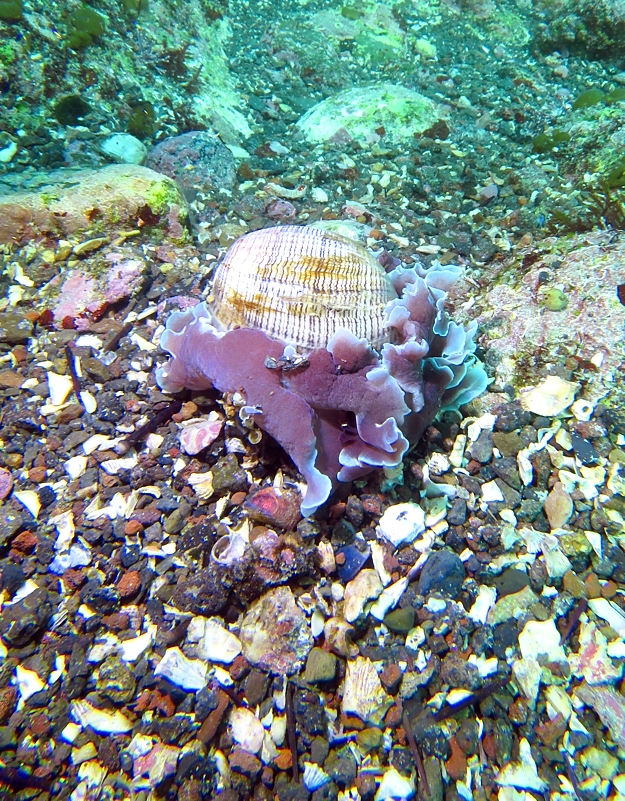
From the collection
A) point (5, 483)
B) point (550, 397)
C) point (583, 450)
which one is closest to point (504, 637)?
point (583, 450)

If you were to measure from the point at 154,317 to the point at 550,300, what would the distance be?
352cm

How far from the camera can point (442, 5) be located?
29.6ft

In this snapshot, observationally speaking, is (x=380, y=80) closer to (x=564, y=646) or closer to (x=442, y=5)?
(x=442, y=5)

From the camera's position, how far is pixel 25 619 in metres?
2.39

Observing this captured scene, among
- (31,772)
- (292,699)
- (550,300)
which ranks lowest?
(31,772)

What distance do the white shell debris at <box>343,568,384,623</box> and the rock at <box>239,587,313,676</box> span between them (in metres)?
0.27

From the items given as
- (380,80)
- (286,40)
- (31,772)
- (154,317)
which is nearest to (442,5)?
(380,80)

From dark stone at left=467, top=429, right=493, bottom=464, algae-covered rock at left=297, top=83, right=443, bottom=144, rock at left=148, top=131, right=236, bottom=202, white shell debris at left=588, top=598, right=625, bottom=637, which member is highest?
algae-covered rock at left=297, top=83, right=443, bottom=144

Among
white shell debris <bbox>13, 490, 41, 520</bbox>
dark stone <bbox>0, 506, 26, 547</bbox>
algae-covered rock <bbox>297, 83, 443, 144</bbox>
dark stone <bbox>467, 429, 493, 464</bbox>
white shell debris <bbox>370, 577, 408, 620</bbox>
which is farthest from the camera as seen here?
algae-covered rock <bbox>297, 83, 443, 144</bbox>

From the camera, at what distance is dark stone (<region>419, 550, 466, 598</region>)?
8.54 ft

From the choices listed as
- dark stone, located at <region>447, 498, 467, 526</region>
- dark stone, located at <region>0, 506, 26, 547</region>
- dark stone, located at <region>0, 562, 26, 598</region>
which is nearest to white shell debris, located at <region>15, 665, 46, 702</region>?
dark stone, located at <region>0, 562, 26, 598</region>

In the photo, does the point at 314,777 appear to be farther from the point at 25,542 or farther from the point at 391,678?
the point at 25,542

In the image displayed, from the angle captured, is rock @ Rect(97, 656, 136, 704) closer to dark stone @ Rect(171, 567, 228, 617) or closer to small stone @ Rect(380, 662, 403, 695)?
dark stone @ Rect(171, 567, 228, 617)

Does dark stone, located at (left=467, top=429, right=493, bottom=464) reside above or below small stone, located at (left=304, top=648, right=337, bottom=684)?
above
